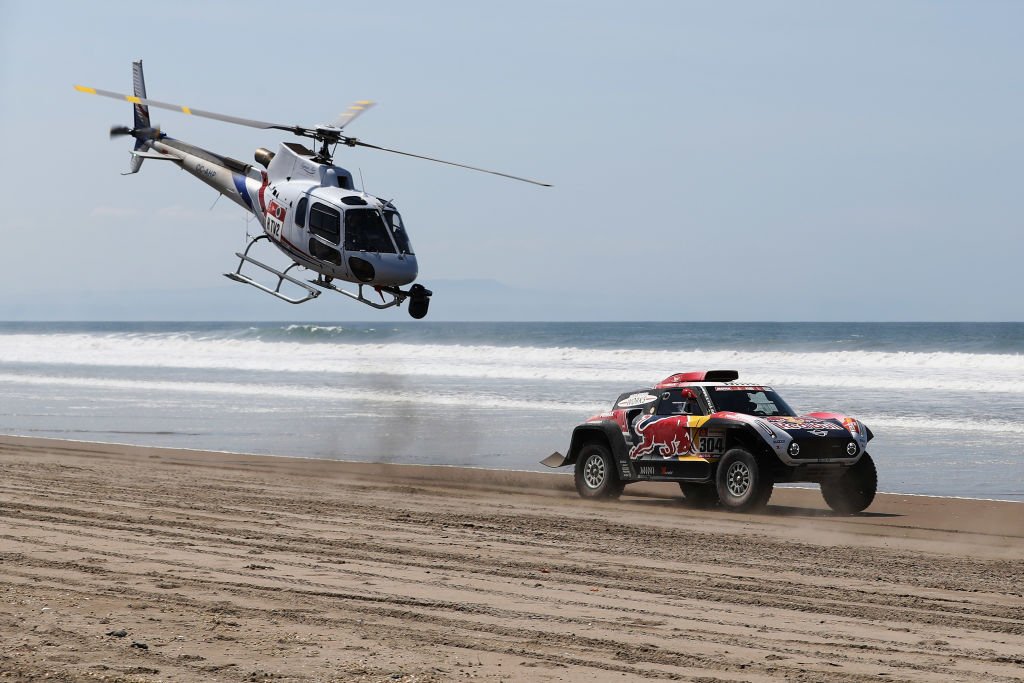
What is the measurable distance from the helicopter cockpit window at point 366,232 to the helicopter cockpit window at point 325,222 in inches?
7.0

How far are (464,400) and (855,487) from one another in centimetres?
1925

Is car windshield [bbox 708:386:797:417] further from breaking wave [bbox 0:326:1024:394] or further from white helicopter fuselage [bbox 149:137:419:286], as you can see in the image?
breaking wave [bbox 0:326:1024:394]

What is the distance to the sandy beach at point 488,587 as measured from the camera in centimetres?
768

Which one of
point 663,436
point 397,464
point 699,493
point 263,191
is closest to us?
point 663,436

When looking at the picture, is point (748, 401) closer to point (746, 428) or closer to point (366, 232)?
point (746, 428)

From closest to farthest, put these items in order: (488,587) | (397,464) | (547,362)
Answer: (488,587) → (397,464) → (547,362)

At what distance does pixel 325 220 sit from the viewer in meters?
21.0

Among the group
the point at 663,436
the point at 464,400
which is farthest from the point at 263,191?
the point at 464,400

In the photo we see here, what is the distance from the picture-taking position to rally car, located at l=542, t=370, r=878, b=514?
15.3 m

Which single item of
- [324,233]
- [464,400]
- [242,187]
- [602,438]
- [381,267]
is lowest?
[464,400]

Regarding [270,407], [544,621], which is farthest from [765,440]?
[270,407]

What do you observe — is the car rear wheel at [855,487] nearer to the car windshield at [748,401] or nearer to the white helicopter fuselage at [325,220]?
the car windshield at [748,401]

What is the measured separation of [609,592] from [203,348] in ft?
229

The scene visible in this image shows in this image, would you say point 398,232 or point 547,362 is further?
point 547,362
